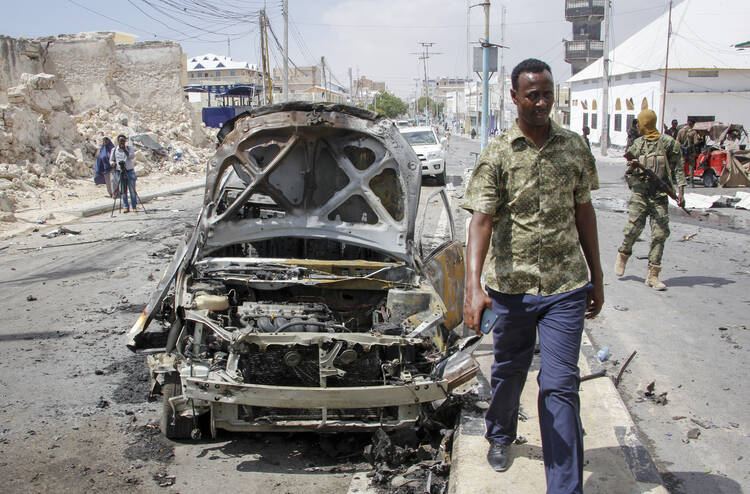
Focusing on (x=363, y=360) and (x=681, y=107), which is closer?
(x=363, y=360)

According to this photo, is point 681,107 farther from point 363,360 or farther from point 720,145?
point 363,360

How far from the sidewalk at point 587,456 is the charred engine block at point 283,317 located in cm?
113

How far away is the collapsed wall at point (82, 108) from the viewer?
18672 mm

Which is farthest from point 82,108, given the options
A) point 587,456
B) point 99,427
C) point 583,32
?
point 583,32

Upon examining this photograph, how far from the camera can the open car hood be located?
16.4 feet

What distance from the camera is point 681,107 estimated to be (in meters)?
33.7

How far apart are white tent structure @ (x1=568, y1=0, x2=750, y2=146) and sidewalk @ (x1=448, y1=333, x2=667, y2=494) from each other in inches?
1176

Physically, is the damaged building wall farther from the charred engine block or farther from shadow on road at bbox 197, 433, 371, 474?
shadow on road at bbox 197, 433, 371, 474

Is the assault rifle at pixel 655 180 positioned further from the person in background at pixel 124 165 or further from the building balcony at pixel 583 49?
the building balcony at pixel 583 49

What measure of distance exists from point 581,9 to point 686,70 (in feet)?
182

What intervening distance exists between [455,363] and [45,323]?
4612 millimetres

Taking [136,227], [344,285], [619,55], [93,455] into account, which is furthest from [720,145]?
[619,55]

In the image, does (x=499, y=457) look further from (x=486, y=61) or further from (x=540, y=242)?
(x=486, y=61)

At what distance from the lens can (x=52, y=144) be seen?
2058cm
